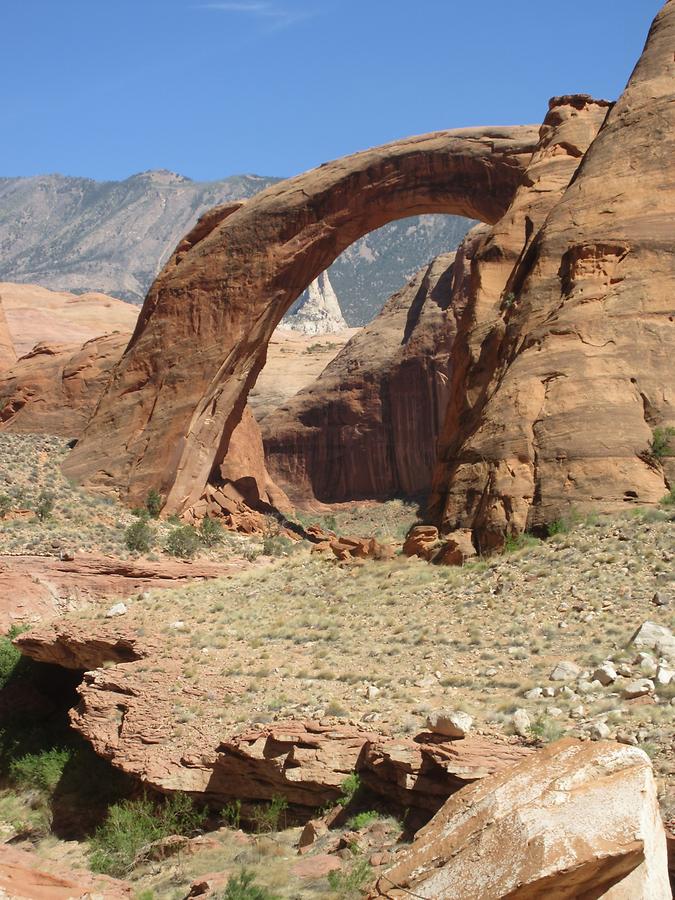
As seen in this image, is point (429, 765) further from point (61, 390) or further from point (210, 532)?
point (61, 390)

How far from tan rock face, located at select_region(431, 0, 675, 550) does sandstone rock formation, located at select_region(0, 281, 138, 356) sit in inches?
1239

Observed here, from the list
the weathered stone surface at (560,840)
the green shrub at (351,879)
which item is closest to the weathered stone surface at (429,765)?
the green shrub at (351,879)

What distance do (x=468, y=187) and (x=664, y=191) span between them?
32.9ft

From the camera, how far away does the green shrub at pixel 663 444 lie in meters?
15.6

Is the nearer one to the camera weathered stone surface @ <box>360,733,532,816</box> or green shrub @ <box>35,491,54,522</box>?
weathered stone surface @ <box>360,733,532,816</box>

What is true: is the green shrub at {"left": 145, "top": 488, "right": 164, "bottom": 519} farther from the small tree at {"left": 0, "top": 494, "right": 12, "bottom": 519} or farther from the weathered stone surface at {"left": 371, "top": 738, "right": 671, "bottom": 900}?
the weathered stone surface at {"left": 371, "top": 738, "right": 671, "bottom": 900}

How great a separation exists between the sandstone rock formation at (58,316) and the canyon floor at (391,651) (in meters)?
32.9

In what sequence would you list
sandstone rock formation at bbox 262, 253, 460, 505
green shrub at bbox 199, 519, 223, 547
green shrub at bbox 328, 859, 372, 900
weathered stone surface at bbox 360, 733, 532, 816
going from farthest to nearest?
sandstone rock formation at bbox 262, 253, 460, 505 → green shrub at bbox 199, 519, 223, 547 → weathered stone surface at bbox 360, 733, 532, 816 → green shrub at bbox 328, 859, 372, 900

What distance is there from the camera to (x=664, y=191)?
59.4 feet

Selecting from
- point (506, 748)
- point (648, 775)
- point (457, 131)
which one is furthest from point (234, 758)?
point (457, 131)

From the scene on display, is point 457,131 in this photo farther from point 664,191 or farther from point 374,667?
point 374,667

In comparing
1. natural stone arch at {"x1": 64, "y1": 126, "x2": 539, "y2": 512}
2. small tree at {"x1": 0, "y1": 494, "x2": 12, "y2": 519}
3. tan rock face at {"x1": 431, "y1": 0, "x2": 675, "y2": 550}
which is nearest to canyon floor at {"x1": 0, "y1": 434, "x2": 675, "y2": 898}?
tan rock face at {"x1": 431, "y1": 0, "x2": 675, "y2": 550}

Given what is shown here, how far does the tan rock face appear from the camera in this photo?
15.8 metres

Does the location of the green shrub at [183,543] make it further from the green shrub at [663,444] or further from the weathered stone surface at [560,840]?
the weathered stone surface at [560,840]
